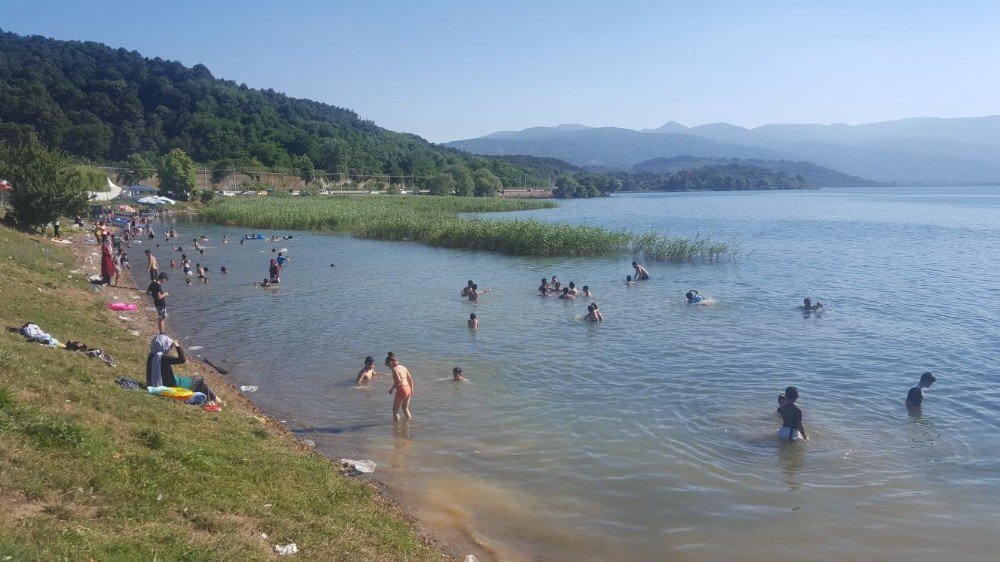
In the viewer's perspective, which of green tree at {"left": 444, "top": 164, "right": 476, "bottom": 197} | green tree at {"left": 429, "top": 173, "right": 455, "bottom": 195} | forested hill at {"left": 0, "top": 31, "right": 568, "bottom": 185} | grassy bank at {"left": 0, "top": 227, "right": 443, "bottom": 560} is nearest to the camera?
grassy bank at {"left": 0, "top": 227, "right": 443, "bottom": 560}

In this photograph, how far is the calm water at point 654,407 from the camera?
31.3 feet

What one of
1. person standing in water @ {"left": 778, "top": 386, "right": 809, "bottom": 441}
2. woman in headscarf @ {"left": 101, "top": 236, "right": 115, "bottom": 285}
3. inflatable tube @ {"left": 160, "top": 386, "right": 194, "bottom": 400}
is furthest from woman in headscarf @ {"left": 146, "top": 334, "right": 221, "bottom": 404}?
woman in headscarf @ {"left": 101, "top": 236, "right": 115, "bottom": 285}

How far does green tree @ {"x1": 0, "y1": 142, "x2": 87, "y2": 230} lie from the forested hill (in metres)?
76.7

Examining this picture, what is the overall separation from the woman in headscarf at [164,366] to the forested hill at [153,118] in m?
107

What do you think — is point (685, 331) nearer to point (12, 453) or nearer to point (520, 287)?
point (520, 287)

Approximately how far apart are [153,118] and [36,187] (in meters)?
111

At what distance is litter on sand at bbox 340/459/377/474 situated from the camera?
10.9 m

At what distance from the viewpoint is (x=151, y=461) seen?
312 inches

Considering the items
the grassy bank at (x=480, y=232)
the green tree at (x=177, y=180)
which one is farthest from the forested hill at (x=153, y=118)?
the grassy bank at (x=480, y=232)

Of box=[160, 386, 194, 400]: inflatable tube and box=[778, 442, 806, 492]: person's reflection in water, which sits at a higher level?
box=[160, 386, 194, 400]: inflatable tube

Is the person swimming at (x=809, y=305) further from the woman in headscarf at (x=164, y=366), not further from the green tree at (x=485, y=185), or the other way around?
the green tree at (x=485, y=185)

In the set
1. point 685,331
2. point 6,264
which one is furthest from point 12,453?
point 685,331

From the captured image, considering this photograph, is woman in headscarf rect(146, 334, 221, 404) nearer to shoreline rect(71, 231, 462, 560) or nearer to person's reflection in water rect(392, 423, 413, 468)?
shoreline rect(71, 231, 462, 560)

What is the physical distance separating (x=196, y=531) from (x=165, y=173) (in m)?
93.9
